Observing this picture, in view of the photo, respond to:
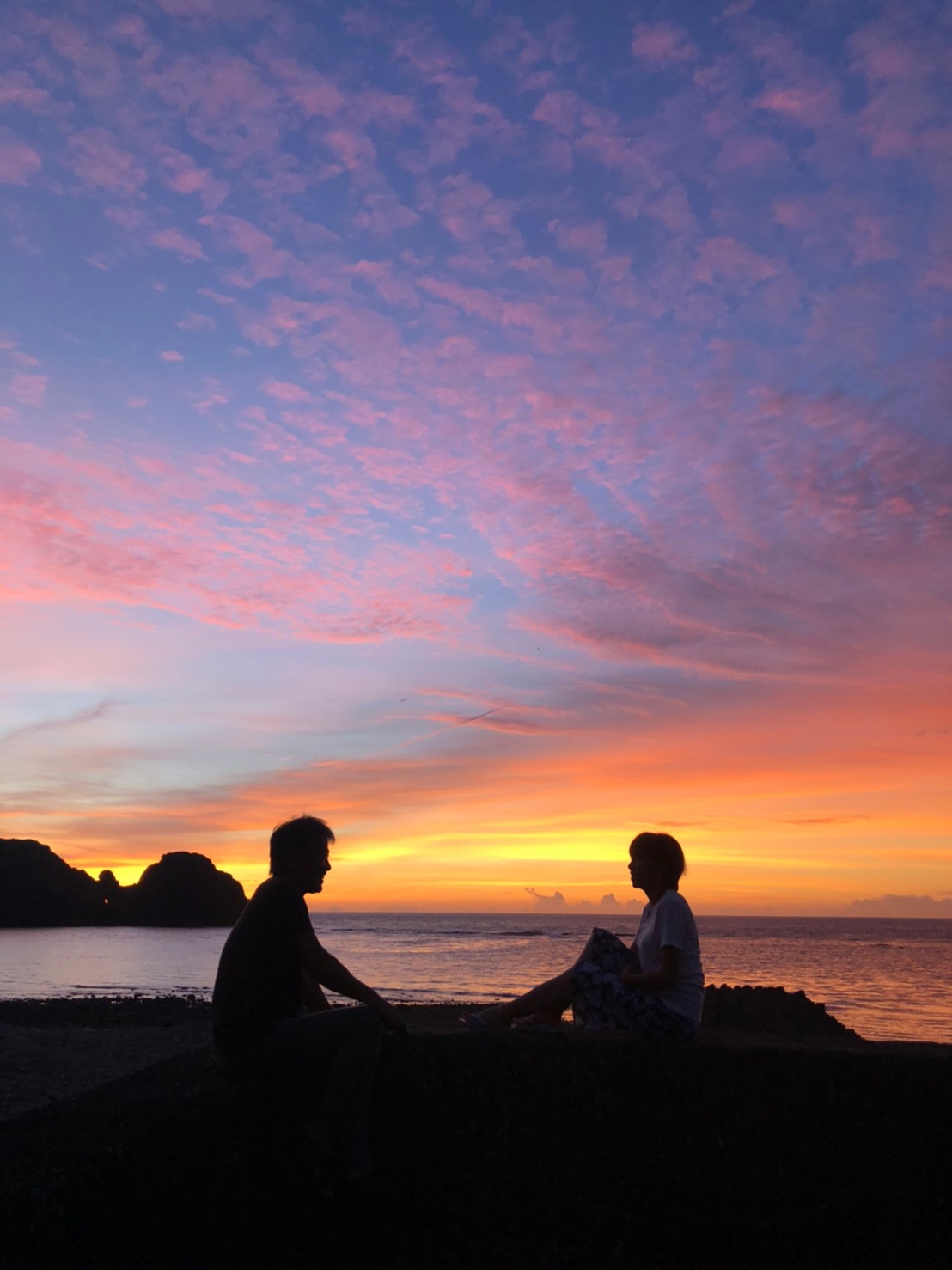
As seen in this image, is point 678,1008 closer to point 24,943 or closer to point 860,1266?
point 860,1266

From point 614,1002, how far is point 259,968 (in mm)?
3211

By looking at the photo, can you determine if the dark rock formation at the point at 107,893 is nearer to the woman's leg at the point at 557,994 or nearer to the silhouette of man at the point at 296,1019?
the woman's leg at the point at 557,994

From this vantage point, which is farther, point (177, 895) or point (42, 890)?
point (177, 895)

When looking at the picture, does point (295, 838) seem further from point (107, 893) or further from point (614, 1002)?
point (107, 893)

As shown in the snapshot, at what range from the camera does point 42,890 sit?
119 m

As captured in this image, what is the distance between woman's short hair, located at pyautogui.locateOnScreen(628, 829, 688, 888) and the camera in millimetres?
7445

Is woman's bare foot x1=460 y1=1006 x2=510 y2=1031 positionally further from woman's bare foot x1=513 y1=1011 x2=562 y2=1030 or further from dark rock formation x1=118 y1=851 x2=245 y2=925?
dark rock formation x1=118 y1=851 x2=245 y2=925

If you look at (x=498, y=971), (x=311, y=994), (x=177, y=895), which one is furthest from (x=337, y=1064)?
(x=177, y=895)

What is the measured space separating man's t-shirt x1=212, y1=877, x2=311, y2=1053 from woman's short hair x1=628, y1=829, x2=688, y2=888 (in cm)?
302

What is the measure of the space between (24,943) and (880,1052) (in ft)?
242

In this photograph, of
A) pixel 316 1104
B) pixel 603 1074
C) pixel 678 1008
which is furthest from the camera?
pixel 678 1008

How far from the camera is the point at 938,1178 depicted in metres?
6.07

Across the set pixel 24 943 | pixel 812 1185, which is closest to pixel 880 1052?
pixel 812 1185

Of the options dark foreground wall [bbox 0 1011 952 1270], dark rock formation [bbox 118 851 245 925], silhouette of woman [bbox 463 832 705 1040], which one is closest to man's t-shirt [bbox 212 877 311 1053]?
dark foreground wall [bbox 0 1011 952 1270]
